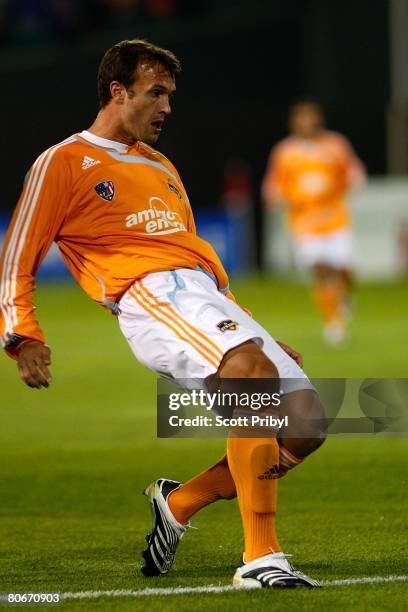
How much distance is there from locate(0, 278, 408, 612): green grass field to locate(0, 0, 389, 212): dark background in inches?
462

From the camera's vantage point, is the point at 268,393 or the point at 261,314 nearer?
the point at 268,393

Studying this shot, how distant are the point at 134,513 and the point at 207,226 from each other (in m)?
16.4

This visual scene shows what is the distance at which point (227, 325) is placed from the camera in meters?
4.60

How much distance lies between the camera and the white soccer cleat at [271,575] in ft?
14.7

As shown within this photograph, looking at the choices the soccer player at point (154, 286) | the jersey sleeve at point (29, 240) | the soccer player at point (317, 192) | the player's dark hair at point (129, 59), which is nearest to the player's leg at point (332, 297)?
the soccer player at point (317, 192)

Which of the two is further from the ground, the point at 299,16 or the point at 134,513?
the point at 299,16

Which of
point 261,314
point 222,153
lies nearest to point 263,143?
point 222,153

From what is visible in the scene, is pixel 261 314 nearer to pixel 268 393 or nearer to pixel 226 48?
pixel 226 48

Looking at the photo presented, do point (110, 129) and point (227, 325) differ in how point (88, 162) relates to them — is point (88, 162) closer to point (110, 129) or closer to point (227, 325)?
point (110, 129)

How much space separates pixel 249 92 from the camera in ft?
82.5

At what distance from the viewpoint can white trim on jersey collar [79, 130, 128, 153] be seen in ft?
16.4

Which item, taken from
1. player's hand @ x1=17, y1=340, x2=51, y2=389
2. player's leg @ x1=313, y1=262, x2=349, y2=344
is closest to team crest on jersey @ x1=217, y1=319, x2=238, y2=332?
player's hand @ x1=17, y1=340, x2=51, y2=389

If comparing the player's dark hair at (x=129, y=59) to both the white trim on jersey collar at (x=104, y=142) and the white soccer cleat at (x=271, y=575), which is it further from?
the white soccer cleat at (x=271, y=575)

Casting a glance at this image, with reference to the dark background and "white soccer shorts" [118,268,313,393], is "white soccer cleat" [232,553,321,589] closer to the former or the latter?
"white soccer shorts" [118,268,313,393]
